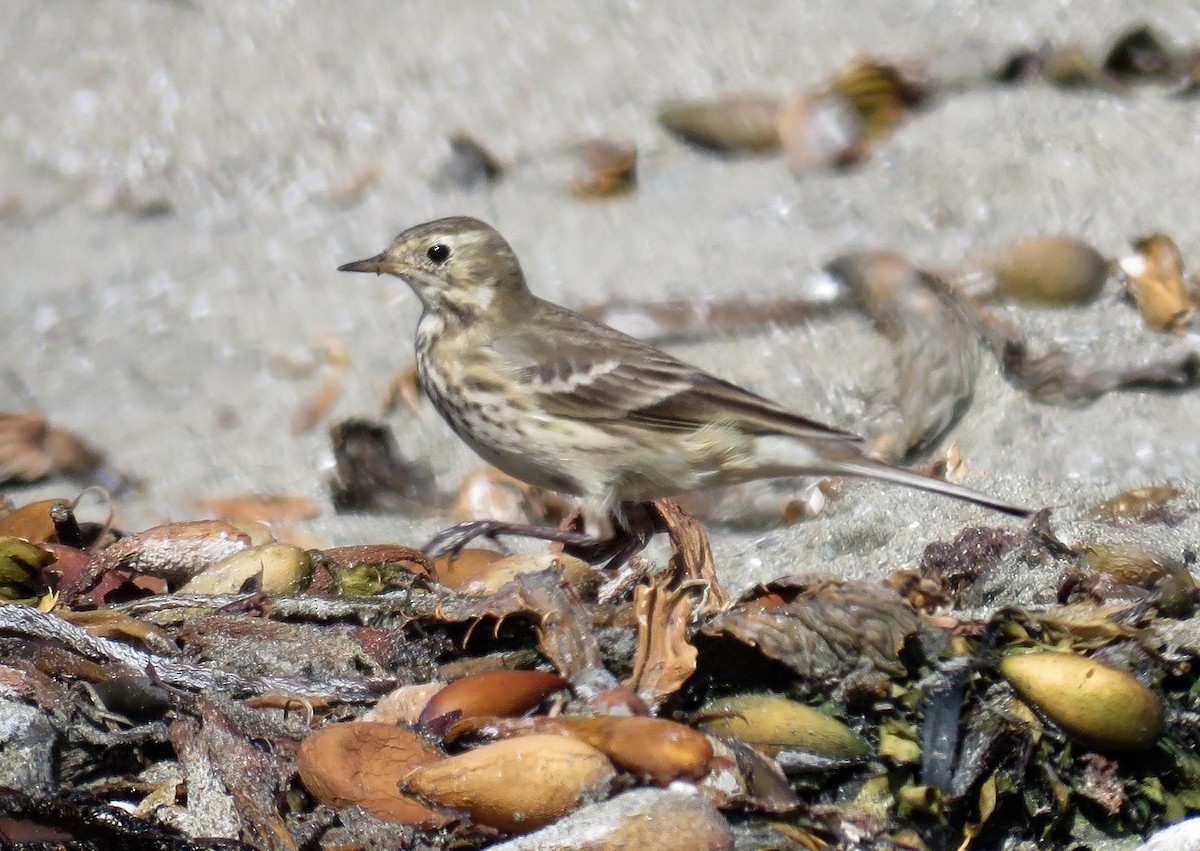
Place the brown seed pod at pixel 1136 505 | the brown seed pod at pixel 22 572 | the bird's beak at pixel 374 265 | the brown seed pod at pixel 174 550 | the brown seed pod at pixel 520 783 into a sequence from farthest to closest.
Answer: the bird's beak at pixel 374 265 → the brown seed pod at pixel 1136 505 → the brown seed pod at pixel 174 550 → the brown seed pod at pixel 22 572 → the brown seed pod at pixel 520 783

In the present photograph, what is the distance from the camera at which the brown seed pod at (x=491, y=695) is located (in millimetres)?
3090

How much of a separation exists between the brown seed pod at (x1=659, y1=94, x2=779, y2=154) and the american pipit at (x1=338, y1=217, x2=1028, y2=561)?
2054 millimetres

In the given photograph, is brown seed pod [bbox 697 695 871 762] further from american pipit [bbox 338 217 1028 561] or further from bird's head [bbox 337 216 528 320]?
bird's head [bbox 337 216 528 320]

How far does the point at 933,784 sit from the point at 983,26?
195 inches

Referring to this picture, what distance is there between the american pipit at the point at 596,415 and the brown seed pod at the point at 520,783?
5.83 ft

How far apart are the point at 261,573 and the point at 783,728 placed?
1.36 metres

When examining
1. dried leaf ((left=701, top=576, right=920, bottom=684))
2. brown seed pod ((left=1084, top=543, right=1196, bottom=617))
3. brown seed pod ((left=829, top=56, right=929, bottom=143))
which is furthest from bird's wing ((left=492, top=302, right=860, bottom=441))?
brown seed pod ((left=829, top=56, right=929, bottom=143))

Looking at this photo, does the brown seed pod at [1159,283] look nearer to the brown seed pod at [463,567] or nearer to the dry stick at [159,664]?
the brown seed pod at [463,567]

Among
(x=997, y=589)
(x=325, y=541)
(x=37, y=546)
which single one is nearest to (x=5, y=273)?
(x=325, y=541)

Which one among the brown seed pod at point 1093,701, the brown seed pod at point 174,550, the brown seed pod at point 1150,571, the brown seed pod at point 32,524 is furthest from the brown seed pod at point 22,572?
the brown seed pod at point 1150,571

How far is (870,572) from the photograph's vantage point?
4.26 m

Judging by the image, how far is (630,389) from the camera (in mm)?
4887

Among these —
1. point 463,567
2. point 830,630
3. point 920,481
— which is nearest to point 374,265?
point 463,567

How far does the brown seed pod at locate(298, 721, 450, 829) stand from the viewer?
2863 mm
